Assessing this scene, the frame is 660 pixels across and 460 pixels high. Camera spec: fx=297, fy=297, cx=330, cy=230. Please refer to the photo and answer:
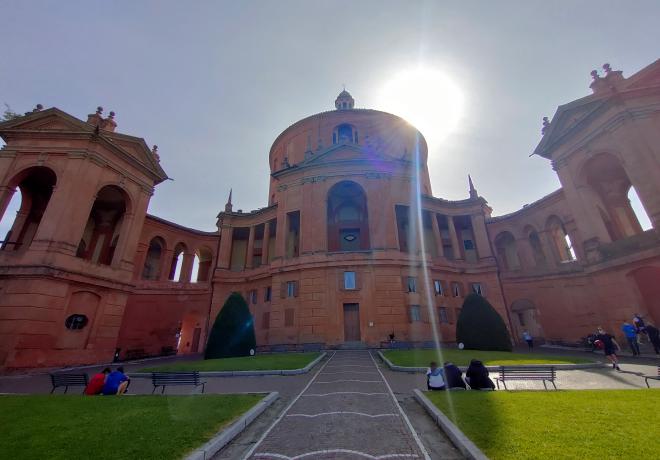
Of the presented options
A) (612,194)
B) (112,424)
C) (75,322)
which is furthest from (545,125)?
(75,322)

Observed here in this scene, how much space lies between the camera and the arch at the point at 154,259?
32125 mm

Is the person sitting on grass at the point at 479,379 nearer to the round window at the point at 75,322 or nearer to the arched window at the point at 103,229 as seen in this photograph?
the round window at the point at 75,322

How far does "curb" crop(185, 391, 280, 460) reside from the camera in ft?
15.2

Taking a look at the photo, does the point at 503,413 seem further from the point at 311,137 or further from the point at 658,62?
the point at 311,137

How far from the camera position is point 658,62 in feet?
64.6

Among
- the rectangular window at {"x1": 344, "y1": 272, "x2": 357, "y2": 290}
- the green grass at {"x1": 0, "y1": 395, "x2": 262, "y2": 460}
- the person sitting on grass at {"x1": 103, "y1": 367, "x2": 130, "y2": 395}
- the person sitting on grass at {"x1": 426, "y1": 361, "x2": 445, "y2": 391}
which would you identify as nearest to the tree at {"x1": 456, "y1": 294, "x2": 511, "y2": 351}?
the rectangular window at {"x1": 344, "y1": 272, "x2": 357, "y2": 290}

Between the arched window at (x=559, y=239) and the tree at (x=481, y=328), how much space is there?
15.6 metres

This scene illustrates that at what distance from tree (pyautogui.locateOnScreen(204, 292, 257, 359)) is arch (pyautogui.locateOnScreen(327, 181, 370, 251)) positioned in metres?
11.6

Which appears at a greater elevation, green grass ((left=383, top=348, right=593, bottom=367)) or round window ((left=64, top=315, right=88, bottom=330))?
round window ((left=64, top=315, right=88, bottom=330))

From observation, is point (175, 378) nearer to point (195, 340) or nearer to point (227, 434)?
point (227, 434)

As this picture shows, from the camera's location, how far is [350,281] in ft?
85.0

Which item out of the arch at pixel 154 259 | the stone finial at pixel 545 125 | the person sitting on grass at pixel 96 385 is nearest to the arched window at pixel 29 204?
the arch at pixel 154 259

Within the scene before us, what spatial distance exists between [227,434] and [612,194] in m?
32.0

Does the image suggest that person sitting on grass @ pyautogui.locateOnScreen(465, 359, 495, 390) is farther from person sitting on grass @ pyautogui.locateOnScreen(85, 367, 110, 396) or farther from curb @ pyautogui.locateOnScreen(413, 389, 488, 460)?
person sitting on grass @ pyautogui.locateOnScreen(85, 367, 110, 396)
